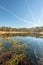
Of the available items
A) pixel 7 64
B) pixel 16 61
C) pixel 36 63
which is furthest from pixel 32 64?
pixel 7 64

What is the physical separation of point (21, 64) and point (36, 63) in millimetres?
1526

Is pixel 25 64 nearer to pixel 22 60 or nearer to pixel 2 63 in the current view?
pixel 22 60

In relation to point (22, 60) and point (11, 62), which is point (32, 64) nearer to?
point (22, 60)

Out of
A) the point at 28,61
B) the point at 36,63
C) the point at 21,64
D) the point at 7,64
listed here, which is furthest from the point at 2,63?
the point at 36,63

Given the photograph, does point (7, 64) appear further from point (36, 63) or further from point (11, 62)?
point (36, 63)

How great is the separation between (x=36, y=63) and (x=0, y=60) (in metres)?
3.37

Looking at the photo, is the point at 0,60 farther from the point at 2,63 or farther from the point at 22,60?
the point at 22,60

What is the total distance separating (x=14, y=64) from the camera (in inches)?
371

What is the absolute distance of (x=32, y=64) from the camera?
33.3 feet

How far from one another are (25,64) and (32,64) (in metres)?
0.65

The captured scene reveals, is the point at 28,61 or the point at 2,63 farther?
the point at 28,61

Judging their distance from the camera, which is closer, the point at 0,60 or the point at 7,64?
the point at 7,64

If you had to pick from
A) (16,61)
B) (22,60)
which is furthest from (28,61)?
(16,61)

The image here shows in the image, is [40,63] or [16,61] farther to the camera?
[40,63]
